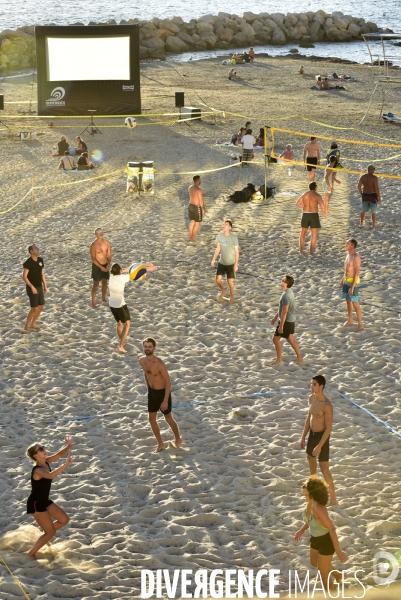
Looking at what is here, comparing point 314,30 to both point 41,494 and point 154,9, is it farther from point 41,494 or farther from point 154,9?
point 154,9

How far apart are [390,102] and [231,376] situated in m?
22.0

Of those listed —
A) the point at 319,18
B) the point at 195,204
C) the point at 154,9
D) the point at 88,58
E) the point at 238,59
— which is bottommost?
the point at 195,204

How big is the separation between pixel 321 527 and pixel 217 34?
148ft

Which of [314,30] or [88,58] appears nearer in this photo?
[88,58]

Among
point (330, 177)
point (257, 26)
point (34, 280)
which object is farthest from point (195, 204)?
point (257, 26)

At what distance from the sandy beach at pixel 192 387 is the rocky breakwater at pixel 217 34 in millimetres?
22631

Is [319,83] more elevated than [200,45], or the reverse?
[200,45]

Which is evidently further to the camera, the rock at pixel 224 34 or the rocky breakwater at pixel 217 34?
the rock at pixel 224 34

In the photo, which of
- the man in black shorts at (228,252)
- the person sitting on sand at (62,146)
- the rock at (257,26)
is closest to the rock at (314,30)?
the rock at (257,26)

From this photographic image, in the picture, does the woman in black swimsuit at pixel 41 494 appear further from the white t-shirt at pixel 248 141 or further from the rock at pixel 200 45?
the rock at pixel 200 45

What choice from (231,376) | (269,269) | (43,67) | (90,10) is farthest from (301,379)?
(90,10)

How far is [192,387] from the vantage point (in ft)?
31.3

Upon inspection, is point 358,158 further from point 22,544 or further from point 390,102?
point 22,544

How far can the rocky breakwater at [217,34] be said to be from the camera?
39.8m
